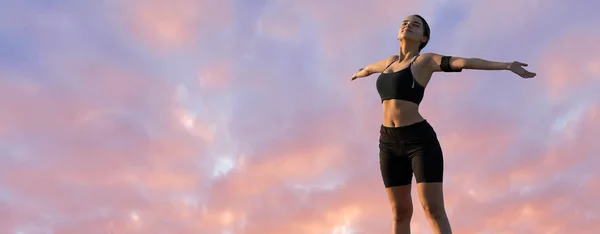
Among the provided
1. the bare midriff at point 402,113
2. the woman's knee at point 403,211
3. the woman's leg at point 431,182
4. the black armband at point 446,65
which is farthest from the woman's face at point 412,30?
the woman's knee at point 403,211

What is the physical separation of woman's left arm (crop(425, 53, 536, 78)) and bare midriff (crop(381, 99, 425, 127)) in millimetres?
580

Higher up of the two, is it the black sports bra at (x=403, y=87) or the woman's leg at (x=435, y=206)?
the black sports bra at (x=403, y=87)

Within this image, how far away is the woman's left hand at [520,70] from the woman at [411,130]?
1 centimetres

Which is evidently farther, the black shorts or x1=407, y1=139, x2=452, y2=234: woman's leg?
the black shorts

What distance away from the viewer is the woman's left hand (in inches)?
286

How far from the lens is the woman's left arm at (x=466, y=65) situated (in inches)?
289

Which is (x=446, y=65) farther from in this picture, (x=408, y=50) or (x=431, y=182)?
(x=431, y=182)

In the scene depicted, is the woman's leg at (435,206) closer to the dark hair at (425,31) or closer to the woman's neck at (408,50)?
the woman's neck at (408,50)

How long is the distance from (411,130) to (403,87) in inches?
22.4

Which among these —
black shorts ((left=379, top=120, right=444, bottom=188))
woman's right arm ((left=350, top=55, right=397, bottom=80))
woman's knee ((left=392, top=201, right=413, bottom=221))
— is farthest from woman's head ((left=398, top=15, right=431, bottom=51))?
woman's knee ((left=392, top=201, right=413, bottom=221))

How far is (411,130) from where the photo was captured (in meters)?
8.01

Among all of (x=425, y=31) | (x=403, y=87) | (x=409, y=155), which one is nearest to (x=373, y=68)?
(x=425, y=31)

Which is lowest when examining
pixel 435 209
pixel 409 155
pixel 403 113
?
pixel 435 209

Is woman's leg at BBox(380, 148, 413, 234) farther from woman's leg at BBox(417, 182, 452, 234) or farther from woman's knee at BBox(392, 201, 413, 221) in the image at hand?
woman's leg at BBox(417, 182, 452, 234)
